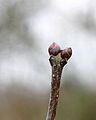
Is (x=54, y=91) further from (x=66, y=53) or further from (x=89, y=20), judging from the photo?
(x=89, y=20)

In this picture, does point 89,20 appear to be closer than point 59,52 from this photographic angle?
No

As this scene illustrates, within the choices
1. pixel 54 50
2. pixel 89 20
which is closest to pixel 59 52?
pixel 54 50

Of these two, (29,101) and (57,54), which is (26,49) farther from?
(57,54)

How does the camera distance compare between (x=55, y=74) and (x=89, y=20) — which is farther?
(x=89, y=20)

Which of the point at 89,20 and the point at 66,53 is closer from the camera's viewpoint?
the point at 66,53

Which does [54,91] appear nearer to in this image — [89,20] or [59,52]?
[59,52]

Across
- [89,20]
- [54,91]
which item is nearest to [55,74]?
[54,91]

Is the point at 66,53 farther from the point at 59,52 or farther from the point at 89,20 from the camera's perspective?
the point at 89,20

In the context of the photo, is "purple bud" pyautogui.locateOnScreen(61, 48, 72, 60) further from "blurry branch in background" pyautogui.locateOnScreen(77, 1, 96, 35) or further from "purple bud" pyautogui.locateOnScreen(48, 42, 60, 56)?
"blurry branch in background" pyautogui.locateOnScreen(77, 1, 96, 35)

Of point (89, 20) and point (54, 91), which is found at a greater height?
point (89, 20)

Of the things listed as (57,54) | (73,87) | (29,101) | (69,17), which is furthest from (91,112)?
(57,54)

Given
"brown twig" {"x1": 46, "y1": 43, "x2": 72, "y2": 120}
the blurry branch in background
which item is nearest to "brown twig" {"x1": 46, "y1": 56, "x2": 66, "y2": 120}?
"brown twig" {"x1": 46, "y1": 43, "x2": 72, "y2": 120}

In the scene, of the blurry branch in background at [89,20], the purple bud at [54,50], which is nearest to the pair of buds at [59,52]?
the purple bud at [54,50]

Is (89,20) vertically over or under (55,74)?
over
